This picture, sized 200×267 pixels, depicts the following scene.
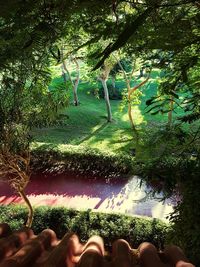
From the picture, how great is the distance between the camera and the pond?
8781 mm

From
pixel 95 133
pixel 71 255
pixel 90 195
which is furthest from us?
pixel 95 133

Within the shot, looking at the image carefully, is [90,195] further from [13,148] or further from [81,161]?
[13,148]

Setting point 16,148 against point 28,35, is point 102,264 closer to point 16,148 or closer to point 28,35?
point 28,35

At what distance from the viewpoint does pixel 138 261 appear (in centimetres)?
223

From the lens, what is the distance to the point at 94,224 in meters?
7.01

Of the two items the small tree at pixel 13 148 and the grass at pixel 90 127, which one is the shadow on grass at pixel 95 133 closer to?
the grass at pixel 90 127

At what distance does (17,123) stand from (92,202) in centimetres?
412

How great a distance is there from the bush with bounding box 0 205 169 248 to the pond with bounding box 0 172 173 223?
128 centimetres

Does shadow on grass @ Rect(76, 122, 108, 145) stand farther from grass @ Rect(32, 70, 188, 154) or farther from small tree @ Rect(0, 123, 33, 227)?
small tree @ Rect(0, 123, 33, 227)

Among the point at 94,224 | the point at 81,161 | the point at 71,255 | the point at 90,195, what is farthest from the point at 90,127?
the point at 71,255

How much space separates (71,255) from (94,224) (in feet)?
16.3

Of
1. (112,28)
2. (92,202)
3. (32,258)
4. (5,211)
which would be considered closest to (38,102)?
(5,211)

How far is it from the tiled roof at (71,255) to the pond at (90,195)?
19.6 feet

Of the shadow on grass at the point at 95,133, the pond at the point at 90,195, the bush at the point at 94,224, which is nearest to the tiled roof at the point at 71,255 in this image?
the bush at the point at 94,224
